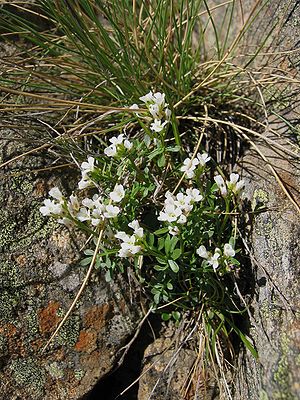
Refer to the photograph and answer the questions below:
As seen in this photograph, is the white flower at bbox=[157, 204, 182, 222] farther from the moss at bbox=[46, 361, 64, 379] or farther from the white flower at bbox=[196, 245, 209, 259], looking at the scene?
the moss at bbox=[46, 361, 64, 379]

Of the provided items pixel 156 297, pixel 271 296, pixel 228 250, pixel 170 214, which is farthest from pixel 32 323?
pixel 271 296

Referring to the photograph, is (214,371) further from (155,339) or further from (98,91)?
(98,91)

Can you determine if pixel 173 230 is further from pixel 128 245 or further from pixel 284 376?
pixel 284 376

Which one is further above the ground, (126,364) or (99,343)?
(99,343)

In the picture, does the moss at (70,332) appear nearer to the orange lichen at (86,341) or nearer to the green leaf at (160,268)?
the orange lichen at (86,341)

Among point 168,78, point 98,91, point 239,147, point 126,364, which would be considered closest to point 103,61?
point 98,91

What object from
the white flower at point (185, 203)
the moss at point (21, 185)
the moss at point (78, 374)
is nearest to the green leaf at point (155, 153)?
the white flower at point (185, 203)

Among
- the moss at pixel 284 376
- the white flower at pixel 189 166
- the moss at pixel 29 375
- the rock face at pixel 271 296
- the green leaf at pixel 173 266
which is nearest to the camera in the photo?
the moss at pixel 284 376

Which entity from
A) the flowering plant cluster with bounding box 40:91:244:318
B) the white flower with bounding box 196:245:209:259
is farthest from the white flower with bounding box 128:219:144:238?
the white flower with bounding box 196:245:209:259
